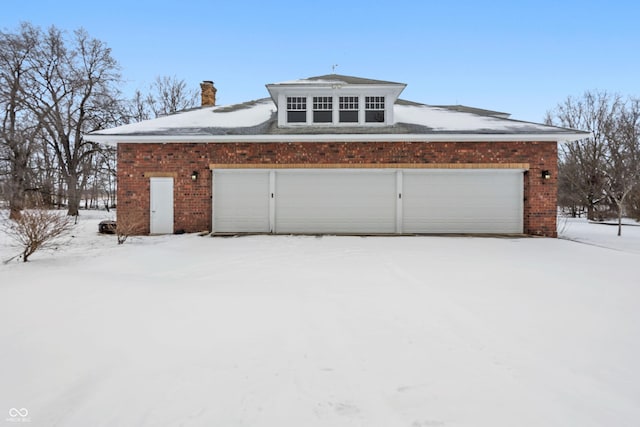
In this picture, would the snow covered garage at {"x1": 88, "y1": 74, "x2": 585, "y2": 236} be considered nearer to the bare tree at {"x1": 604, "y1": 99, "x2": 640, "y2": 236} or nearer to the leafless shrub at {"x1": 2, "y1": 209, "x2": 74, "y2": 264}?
the leafless shrub at {"x1": 2, "y1": 209, "x2": 74, "y2": 264}

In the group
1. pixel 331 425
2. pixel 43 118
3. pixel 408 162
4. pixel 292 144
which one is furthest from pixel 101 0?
pixel 331 425

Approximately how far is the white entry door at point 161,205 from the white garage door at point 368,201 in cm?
162

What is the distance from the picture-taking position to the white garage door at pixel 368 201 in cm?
1070

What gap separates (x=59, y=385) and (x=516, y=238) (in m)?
11.3

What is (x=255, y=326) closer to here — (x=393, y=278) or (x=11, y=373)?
(x=11, y=373)

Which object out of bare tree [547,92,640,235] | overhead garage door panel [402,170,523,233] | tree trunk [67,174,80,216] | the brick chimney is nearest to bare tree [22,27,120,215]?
tree trunk [67,174,80,216]

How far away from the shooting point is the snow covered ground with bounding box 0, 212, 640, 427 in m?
1.97

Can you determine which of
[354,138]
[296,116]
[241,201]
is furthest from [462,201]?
[241,201]

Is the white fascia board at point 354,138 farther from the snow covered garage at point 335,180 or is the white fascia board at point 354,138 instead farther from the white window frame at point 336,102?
the white window frame at point 336,102

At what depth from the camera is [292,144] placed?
10.8 metres

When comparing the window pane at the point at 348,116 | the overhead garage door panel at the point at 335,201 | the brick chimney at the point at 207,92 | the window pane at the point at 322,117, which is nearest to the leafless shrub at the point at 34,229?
the overhead garage door panel at the point at 335,201
